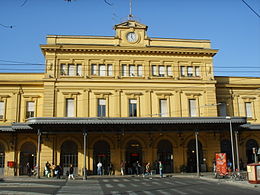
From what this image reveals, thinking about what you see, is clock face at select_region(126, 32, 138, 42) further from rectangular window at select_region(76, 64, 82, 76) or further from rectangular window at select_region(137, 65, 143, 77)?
rectangular window at select_region(76, 64, 82, 76)

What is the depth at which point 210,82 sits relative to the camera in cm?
3700

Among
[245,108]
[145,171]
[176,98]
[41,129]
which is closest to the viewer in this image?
[41,129]

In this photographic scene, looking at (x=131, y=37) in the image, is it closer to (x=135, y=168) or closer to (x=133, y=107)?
(x=133, y=107)

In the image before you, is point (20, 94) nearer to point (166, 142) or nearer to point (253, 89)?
point (166, 142)

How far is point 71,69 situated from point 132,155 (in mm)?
12200

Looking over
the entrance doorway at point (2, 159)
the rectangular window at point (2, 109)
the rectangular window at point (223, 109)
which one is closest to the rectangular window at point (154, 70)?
the rectangular window at point (223, 109)

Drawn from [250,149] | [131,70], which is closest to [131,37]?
[131,70]

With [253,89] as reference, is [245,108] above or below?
below

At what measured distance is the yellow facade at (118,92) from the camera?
34125mm

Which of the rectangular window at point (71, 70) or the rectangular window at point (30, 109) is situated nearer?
the rectangular window at point (30, 109)

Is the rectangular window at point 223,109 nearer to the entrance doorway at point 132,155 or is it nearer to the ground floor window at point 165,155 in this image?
the ground floor window at point 165,155

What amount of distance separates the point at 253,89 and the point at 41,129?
26741mm

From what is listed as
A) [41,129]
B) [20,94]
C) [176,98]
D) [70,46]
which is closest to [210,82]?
[176,98]

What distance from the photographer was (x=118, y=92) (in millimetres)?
35531
